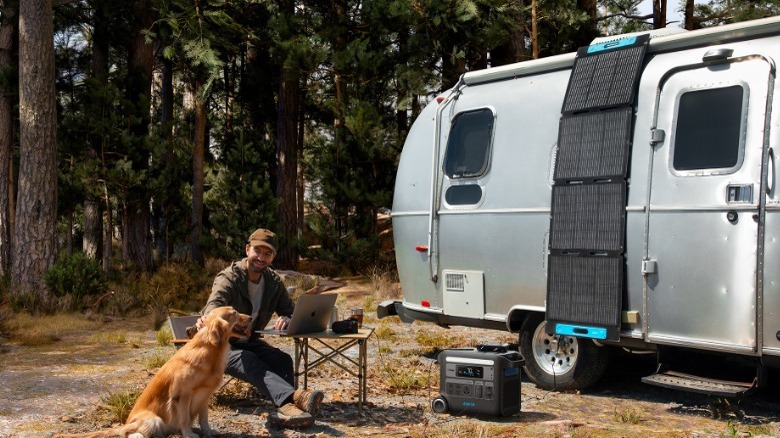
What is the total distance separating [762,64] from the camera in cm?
653

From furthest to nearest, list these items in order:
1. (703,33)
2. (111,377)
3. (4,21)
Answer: (4,21)
(111,377)
(703,33)

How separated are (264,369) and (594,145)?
11.5 ft

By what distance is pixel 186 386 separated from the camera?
18.9 ft

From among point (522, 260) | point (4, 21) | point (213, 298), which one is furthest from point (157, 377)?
point (4, 21)

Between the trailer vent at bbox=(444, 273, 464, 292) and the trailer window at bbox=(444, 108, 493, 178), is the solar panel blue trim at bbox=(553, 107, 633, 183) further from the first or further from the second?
the trailer vent at bbox=(444, 273, 464, 292)

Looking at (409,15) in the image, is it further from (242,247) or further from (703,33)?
(703,33)

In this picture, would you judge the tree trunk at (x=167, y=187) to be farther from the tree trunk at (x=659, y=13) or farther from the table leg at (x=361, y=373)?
the table leg at (x=361, y=373)

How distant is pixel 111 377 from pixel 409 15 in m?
11.2

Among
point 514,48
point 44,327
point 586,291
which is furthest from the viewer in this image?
point 514,48

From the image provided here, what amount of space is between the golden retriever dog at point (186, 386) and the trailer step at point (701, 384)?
3.47 m

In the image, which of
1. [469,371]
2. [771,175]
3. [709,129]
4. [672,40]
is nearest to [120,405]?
[469,371]

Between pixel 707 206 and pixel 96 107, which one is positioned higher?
pixel 96 107

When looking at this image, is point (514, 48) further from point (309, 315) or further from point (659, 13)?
point (309, 315)

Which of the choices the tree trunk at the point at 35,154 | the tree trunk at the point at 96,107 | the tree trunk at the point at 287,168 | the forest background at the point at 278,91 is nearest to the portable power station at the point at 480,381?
the forest background at the point at 278,91
